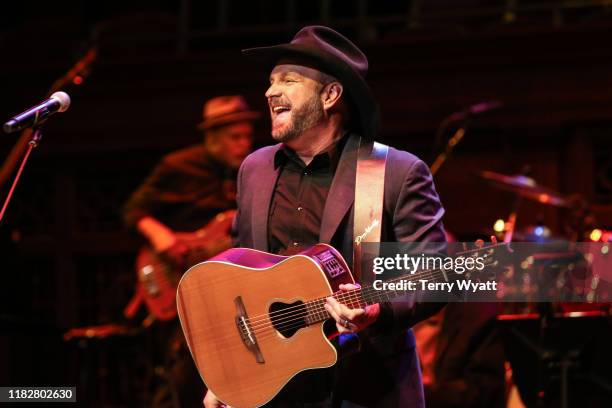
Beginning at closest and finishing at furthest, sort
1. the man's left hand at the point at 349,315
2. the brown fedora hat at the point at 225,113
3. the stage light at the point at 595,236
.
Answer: the man's left hand at the point at 349,315 → the stage light at the point at 595,236 → the brown fedora hat at the point at 225,113

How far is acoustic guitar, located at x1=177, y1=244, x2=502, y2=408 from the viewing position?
148 inches

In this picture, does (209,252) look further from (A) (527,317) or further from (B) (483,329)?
(A) (527,317)

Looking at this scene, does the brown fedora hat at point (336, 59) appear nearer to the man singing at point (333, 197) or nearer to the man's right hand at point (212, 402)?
the man singing at point (333, 197)

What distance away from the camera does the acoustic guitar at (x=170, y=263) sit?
7.44 metres

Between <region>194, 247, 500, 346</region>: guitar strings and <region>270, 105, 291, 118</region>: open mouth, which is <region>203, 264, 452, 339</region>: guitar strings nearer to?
<region>194, 247, 500, 346</region>: guitar strings

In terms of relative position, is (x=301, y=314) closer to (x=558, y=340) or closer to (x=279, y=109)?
(x=279, y=109)

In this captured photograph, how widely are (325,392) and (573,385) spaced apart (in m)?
2.09

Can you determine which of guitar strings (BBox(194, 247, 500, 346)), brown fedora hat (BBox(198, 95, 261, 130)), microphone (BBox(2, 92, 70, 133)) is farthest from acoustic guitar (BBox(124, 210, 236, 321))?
guitar strings (BBox(194, 247, 500, 346))

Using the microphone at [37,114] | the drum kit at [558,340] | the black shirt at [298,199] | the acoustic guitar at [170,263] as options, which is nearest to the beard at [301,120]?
the black shirt at [298,199]

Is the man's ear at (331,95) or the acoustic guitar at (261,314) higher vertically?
the man's ear at (331,95)

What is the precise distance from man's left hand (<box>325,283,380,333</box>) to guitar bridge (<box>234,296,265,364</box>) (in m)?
0.37

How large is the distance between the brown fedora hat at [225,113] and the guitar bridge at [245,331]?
3.86 metres

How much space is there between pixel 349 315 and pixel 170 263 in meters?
4.11

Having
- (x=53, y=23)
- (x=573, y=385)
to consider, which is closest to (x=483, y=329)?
(x=573, y=385)
